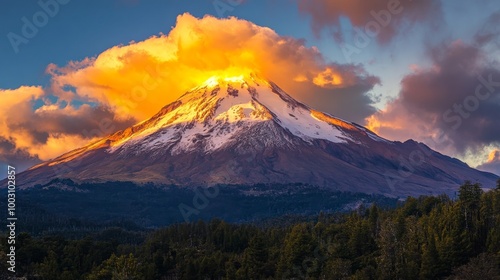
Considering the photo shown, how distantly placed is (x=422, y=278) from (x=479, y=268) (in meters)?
15.1

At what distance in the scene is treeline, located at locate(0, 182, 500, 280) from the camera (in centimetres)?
12331

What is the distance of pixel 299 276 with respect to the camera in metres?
136

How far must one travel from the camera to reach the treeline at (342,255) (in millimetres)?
123312

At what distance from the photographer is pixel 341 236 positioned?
6073 inches

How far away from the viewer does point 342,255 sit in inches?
5482

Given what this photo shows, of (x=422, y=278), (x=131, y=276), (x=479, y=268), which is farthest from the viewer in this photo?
(x=131, y=276)

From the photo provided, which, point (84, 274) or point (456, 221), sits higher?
point (456, 221)

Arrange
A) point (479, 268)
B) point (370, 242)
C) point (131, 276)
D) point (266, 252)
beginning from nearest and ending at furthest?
point (479, 268) < point (131, 276) < point (370, 242) < point (266, 252)

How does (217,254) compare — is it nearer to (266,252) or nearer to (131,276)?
(266,252)

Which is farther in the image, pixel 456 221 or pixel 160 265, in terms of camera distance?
pixel 160 265

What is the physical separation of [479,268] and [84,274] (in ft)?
294

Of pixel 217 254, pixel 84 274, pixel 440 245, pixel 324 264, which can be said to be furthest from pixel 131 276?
pixel 440 245

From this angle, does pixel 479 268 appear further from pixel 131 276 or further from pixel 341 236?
pixel 131 276

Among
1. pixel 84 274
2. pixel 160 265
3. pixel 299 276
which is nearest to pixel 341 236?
pixel 299 276
